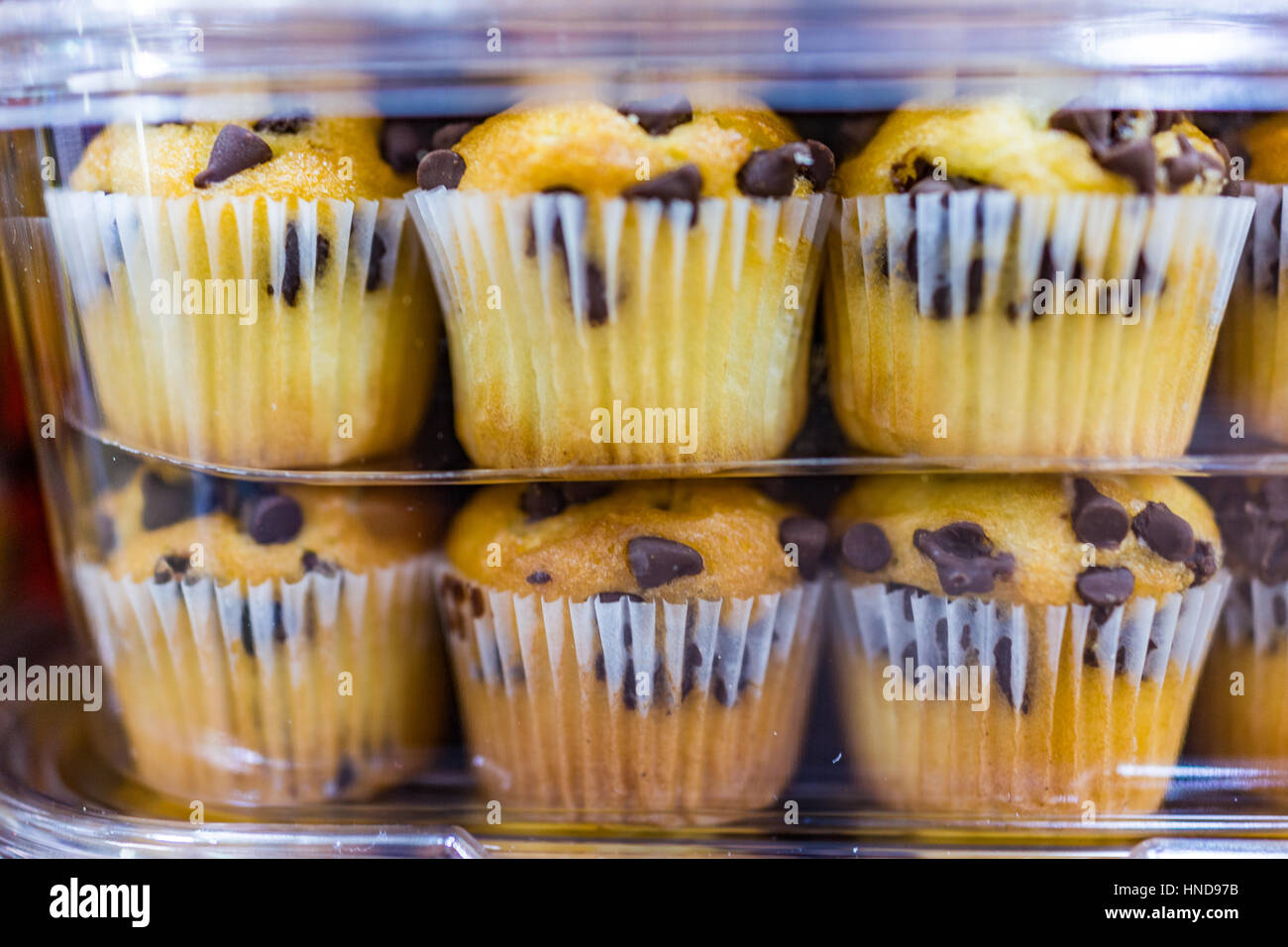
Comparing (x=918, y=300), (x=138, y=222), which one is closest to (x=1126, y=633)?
(x=918, y=300)

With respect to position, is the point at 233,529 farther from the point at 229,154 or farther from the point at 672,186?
the point at 672,186

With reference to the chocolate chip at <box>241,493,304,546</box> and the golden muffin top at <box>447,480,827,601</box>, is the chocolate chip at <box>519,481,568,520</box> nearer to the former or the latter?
the golden muffin top at <box>447,480,827,601</box>

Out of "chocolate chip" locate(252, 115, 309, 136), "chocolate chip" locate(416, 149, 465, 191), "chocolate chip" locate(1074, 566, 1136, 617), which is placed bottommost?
"chocolate chip" locate(1074, 566, 1136, 617)

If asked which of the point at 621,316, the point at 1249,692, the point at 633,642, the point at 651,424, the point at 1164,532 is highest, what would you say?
the point at 621,316

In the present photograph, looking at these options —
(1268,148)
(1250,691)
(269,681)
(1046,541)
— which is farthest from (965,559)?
(269,681)

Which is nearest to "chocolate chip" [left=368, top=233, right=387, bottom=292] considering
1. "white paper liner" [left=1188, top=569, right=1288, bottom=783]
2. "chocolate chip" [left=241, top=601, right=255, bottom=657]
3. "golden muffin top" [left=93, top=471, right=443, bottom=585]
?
"golden muffin top" [left=93, top=471, right=443, bottom=585]

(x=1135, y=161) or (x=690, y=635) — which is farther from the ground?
(x=1135, y=161)

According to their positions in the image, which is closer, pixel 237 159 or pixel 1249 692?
pixel 237 159
